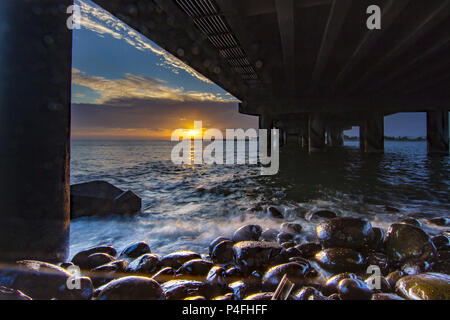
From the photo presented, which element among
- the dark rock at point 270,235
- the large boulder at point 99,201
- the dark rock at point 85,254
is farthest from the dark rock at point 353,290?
the large boulder at point 99,201

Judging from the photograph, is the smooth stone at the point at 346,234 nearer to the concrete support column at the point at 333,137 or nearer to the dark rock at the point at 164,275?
the dark rock at the point at 164,275

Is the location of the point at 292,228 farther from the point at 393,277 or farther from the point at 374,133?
the point at 374,133

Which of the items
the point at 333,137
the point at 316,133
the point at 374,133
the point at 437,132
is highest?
the point at 333,137

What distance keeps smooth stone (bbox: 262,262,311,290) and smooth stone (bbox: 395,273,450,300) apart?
763 mm

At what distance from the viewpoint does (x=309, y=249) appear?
103 inches

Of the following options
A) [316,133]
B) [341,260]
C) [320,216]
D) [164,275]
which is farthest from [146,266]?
[316,133]

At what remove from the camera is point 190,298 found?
1.64 m

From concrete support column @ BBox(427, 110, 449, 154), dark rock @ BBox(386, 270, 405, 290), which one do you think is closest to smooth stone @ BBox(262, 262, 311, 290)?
dark rock @ BBox(386, 270, 405, 290)

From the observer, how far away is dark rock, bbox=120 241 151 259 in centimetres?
266

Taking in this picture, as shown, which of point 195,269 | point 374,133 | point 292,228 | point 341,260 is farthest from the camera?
point 374,133

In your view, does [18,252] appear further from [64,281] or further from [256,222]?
[256,222]

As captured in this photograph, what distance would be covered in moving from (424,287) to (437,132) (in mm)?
19606

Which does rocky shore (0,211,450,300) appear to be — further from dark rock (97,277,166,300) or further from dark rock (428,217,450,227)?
dark rock (428,217,450,227)

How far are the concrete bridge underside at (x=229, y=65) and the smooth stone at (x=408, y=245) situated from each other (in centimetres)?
374
